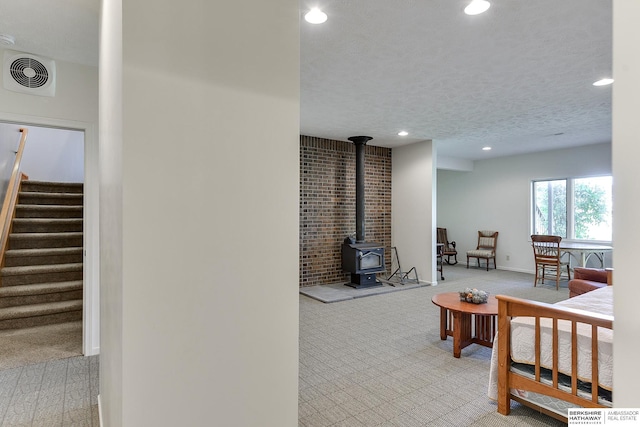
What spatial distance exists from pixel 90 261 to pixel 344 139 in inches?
166

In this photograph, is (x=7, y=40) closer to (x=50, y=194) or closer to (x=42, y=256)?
(x=42, y=256)

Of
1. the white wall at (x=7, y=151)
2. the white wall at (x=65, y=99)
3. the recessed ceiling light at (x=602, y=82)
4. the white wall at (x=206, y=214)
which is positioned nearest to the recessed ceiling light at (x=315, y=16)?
the white wall at (x=206, y=214)

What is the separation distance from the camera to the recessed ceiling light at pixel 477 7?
2.07 metres

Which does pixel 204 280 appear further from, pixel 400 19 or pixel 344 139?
pixel 344 139

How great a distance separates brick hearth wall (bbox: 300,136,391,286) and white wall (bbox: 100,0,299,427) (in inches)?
172

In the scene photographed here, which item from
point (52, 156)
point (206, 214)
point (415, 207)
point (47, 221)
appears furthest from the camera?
point (415, 207)

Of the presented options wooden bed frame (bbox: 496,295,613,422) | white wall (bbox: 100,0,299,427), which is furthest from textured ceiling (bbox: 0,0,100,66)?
wooden bed frame (bbox: 496,295,613,422)

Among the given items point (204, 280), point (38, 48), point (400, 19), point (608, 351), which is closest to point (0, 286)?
point (38, 48)

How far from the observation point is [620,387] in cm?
36

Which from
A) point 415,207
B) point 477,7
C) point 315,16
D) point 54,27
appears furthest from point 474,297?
point 54,27

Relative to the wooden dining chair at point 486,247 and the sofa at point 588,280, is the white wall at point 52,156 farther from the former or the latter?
the wooden dining chair at point 486,247

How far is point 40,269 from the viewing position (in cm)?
388

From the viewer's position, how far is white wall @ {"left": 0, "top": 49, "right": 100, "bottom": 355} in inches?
116

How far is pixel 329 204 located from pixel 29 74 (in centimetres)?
414
